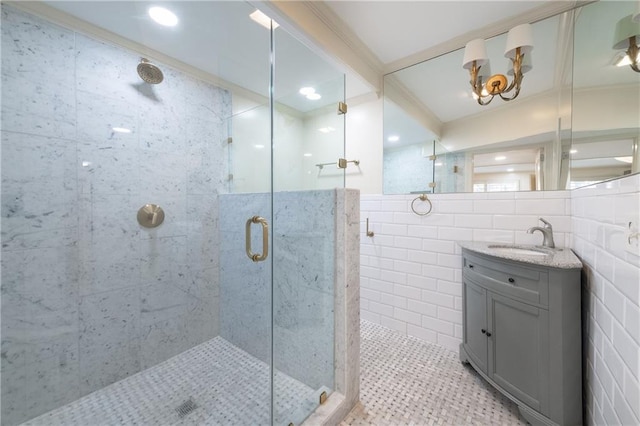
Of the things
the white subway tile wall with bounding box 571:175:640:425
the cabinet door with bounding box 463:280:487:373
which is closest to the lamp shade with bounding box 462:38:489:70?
the white subway tile wall with bounding box 571:175:640:425

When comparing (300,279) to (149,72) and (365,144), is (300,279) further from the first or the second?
(149,72)

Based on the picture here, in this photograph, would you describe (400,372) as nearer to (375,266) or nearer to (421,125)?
(375,266)

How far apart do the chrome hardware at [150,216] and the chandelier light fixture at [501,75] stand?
2.50m

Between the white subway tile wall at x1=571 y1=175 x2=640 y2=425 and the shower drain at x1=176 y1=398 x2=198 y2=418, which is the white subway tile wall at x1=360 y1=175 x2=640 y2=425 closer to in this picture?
the white subway tile wall at x1=571 y1=175 x2=640 y2=425

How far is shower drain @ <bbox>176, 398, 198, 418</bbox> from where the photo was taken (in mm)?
1366

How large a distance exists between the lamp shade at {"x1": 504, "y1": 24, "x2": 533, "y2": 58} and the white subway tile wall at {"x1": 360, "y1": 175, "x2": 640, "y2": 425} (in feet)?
3.13

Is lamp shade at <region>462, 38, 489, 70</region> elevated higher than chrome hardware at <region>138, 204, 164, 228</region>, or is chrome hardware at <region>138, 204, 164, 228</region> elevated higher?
lamp shade at <region>462, 38, 489, 70</region>

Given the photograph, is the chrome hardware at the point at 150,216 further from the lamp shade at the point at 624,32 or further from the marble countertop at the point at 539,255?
the lamp shade at the point at 624,32

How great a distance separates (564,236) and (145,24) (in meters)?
3.07

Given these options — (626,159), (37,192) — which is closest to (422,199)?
(626,159)

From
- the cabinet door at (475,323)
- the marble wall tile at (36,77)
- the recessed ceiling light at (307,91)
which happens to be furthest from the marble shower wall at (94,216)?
the cabinet door at (475,323)

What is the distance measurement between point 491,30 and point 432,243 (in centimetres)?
165

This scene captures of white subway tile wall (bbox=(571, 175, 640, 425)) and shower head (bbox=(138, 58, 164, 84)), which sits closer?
white subway tile wall (bbox=(571, 175, 640, 425))

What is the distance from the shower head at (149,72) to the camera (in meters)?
1.63
